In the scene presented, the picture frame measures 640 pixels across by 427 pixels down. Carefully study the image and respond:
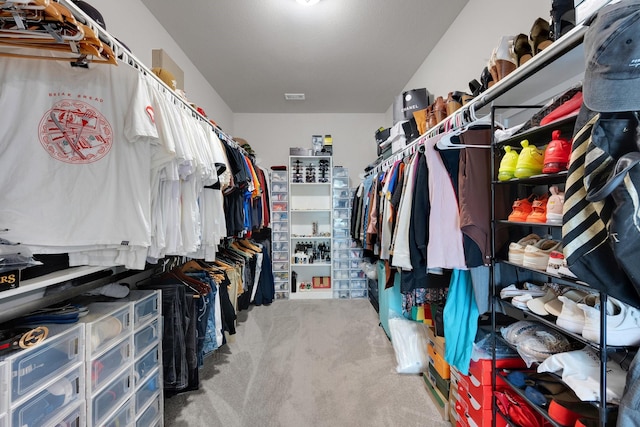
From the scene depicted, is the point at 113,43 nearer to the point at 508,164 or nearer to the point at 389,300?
the point at 508,164

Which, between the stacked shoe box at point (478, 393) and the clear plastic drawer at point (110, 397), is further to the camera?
the stacked shoe box at point (478, 393)

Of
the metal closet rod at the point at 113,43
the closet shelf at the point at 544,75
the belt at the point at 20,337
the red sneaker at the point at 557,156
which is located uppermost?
the metal closet rod at the point at 113,43

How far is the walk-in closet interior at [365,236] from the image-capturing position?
794 millimetres

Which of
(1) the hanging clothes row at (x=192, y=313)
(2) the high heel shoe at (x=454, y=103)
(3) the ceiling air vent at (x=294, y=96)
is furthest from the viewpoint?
(3) the ceiling air vent at (x=294, y=96)

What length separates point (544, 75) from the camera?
1.16 metres

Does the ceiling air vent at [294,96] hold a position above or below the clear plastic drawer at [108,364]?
above

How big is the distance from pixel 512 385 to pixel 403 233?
0.83 m

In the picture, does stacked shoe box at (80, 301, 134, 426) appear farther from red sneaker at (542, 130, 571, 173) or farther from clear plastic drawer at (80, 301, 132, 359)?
red sneaker at (542, 130, 571, 173)

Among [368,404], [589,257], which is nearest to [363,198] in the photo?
[368,404]

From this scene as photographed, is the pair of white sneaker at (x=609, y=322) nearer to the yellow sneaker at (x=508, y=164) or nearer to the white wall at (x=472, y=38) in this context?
the yellow sneaker at (x=508, y=164)

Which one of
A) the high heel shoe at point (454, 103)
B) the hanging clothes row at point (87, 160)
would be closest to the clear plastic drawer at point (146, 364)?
the hanging clothes row at point (87, 160)

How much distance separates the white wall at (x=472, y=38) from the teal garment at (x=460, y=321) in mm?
1415

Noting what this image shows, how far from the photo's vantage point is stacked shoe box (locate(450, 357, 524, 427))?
131 cm

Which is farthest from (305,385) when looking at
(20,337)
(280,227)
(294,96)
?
(294,96)
